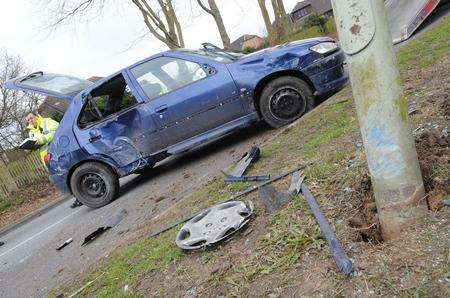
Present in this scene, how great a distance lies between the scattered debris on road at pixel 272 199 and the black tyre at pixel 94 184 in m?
4.38

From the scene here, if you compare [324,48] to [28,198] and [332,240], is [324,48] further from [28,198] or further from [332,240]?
[28,198]

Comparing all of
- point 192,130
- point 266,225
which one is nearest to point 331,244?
point 266,225

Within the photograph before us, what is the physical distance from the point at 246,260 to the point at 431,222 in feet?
3.69

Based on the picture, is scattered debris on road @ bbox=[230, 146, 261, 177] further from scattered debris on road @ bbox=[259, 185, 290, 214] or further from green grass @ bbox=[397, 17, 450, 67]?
green grass @ bbox=[397, 17, 450, 67]

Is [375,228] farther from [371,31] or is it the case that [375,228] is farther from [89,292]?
[89,292]

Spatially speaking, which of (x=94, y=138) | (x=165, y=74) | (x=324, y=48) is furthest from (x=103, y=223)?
(x=324, y=48)

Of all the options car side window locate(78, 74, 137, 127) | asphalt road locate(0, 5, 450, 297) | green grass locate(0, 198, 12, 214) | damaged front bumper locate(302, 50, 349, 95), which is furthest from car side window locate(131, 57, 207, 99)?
green grass locate(0, 198, 12, 214)

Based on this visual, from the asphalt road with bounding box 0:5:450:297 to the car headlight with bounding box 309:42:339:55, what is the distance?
4.55 ft

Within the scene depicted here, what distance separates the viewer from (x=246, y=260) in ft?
8.91

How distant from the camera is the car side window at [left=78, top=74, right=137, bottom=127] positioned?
7.11 m

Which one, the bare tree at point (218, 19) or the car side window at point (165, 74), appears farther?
the bare tree at point (218, 19)

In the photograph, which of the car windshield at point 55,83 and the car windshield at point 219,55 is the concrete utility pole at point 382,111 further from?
the car windshield at point 55,83

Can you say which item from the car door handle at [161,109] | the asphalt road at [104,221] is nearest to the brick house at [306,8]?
the asphalt road at [104,221]

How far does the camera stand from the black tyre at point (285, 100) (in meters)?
6.25
